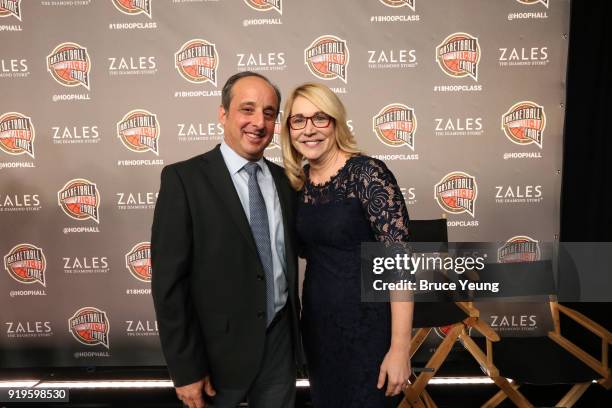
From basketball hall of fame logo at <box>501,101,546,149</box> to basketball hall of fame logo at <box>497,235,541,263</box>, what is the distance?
2.55 ft

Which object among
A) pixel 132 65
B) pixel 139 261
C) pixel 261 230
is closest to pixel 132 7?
pixel 132 65

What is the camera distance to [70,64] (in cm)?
282

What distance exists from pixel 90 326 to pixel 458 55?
3495 millimetres

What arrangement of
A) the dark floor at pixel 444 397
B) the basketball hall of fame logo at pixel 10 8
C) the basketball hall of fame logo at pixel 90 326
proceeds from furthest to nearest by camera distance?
the basketball hall of fame logo at pixel 90 326 → the basketball hall of fame logo at pixel 10 8 → the dark floor at pixel 444 397

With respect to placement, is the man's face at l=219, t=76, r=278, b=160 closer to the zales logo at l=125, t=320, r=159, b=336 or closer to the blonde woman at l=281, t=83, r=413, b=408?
the blonde woman at l=281, t=83, r=413, b=408

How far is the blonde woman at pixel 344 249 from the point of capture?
1.32 metres

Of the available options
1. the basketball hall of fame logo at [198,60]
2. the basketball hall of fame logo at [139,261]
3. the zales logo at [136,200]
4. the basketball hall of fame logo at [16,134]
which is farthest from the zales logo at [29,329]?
the basketball hall of fame logo at [198,60]

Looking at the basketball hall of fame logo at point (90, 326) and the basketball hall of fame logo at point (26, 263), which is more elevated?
the basketball hall of fame logo at point (26, 263)

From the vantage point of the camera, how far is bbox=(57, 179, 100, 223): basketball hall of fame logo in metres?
2.90

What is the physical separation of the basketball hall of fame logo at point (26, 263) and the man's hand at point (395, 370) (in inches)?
111

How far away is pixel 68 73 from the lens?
112 inches

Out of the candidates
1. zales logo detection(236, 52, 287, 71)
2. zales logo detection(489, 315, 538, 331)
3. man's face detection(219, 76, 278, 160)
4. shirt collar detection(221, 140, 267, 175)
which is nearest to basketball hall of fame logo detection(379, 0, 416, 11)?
zales logo detection(236, 52, 287, 71)

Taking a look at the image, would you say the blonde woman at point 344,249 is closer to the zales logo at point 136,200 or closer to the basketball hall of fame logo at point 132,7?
the zales logo at point 136,200

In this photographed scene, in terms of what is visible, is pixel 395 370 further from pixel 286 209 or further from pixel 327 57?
→ pixel 327 57
